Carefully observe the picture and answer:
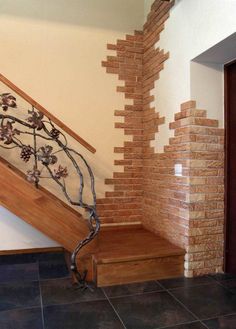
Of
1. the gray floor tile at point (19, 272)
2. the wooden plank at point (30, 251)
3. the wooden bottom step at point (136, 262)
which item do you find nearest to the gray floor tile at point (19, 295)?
the gray floor tile at point (19, 272)

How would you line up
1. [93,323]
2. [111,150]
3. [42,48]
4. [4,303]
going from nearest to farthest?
[93,323]
[4,303]
[42,48]
[111,150]

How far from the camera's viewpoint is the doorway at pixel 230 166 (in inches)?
101

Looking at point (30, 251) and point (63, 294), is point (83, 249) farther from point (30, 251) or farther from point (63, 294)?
point (30, 251)

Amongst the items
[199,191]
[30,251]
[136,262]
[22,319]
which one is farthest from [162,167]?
[22,319]

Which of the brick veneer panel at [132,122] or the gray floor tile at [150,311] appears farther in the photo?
the brick veneer panel at [132,122]

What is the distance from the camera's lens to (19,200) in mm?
2344

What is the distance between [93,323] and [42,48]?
2851 millimetres

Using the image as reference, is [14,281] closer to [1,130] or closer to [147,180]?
[1,130]

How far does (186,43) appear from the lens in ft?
8.44

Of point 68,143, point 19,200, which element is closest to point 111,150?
point 68,143

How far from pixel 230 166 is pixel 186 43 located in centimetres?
121

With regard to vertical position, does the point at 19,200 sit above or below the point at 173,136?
below

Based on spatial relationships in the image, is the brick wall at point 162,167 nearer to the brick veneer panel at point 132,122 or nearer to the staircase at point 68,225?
the brick veneer panel at point 132,122

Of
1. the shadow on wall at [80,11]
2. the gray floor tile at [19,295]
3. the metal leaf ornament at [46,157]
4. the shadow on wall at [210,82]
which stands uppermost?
the shadow on wall at [80,11]
